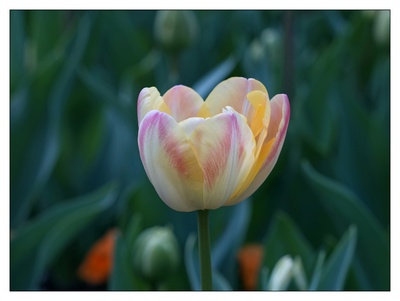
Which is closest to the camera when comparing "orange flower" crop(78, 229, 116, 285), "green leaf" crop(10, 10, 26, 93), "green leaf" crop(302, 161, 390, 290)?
"green leaf" crop(302, 161, 390, 290)

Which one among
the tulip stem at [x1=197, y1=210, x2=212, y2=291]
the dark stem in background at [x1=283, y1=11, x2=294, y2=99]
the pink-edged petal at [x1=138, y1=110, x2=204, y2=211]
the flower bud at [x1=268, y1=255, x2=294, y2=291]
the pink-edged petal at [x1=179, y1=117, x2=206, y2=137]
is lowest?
the flower bud at [x1=268, y1=255, x2=294, y2=291]

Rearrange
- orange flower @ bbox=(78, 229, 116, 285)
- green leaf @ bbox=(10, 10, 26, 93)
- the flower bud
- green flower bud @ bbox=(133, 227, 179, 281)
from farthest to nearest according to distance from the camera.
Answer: green leaf @ bbox=(10, 10, 26, 93)
orange flower @ bbox=(78, 229, 116, 285)
green flower bud @ bbox=(133, 227, 179, 281)
the flower bud

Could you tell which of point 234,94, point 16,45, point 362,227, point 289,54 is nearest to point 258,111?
point 234,94

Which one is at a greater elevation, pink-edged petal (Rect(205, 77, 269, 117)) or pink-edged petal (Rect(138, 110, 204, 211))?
pink-edged petal (Rect(205, 77, 269, 117))

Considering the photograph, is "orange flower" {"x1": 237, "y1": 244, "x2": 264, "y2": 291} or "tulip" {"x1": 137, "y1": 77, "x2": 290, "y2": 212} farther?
"orange flower" {"x1": 237, "y1": 244, "x2": 264, "y2": 291}

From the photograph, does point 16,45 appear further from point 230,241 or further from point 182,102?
point 182,102

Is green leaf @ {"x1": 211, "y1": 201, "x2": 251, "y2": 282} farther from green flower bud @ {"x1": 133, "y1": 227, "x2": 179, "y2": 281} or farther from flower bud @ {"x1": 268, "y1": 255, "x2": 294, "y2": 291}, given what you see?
flower bud @ {"x1": 268, "y1": 255, "x2": 294, "y2": 291}

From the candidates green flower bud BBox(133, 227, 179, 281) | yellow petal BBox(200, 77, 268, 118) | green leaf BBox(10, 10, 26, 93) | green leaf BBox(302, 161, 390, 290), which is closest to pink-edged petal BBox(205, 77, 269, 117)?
yellow petal BBox(200, 77, 268, 118)
